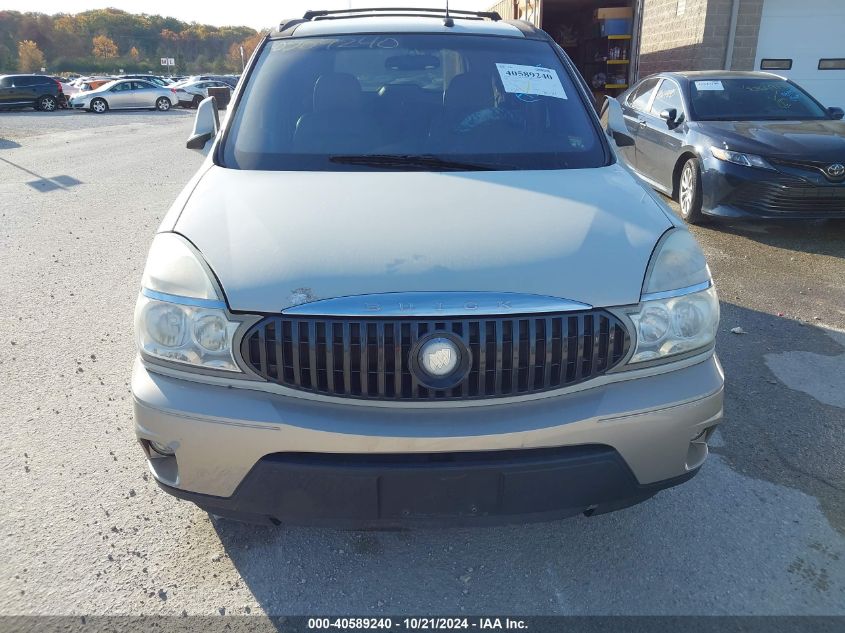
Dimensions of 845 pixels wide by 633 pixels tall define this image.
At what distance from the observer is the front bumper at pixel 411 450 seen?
188 centimetres

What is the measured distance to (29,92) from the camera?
29.2m

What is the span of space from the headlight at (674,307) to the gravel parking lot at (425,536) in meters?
0.83

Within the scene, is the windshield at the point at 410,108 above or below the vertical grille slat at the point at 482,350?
above

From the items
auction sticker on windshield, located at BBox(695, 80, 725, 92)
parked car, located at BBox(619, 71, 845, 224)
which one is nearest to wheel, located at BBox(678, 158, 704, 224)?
parked car, located at BBox(619, 71, 845, 224)

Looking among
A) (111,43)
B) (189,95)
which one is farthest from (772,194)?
(111,43)

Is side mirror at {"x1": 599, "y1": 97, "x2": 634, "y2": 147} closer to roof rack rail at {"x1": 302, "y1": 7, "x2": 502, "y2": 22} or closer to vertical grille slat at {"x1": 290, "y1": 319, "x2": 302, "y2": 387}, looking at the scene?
roof rack rail at {"x1": 302, "y1": 7, "x2": 502, "y2": 22}

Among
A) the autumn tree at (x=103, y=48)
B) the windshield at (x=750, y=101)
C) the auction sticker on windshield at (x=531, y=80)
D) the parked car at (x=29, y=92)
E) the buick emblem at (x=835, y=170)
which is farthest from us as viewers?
the autumn tree at (x=103, y=48)

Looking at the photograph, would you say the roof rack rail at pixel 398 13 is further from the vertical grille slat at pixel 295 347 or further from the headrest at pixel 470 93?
the vertical grille slat at pixel 295 347

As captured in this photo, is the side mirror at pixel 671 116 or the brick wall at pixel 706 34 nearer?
the side mirror at pixel 671 116

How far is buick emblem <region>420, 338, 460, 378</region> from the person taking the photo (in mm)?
1865

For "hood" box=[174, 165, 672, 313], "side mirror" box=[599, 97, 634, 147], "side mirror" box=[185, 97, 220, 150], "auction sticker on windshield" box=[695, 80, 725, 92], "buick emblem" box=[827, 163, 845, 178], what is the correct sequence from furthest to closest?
"auction sticker on windshield" box=[695, 80, 725, 92], "buick emblem" box=[827, 163, 845, 178], "side mirror" box=[599, 97, 634, 147], "side mirror" box=[185, 97, 220, 150], "hood" box=[174, 165, 672, 313]

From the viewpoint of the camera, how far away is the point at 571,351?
6.40 ft

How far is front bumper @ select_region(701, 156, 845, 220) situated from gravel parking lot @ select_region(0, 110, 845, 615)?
2.10 metres

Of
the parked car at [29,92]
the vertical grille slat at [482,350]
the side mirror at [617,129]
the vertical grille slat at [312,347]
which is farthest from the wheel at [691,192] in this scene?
the parked car at [29,92]
